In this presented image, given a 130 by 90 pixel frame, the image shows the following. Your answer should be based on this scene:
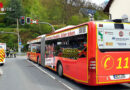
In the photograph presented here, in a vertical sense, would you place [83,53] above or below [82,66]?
above

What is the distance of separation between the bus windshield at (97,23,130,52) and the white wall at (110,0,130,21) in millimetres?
11619

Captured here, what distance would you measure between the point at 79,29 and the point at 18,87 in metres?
3.53

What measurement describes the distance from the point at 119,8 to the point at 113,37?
13.7m

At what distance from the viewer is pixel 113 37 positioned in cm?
645

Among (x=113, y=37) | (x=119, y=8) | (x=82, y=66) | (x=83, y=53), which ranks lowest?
(x=82, y=66)

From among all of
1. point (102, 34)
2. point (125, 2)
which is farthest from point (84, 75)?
point (125, 2)

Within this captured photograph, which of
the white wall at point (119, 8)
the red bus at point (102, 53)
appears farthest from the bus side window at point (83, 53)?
the white wall at point (119, 8)

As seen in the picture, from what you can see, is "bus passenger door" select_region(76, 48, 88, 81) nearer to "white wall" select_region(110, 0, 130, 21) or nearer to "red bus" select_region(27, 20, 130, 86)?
"red bus" select_region(27, 20, 130, 86)

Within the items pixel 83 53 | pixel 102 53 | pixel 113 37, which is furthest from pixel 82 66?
pixel 113 37

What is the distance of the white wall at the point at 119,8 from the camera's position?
17.6 meters

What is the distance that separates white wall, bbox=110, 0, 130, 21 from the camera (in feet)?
57.7

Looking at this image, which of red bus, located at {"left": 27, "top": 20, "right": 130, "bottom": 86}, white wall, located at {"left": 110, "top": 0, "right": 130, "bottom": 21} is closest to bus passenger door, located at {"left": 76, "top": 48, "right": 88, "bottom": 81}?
red bus, located at {"left": 27, "top": 20, "right": 130, "bottom": 86}

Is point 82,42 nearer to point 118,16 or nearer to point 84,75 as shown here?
point 84,75

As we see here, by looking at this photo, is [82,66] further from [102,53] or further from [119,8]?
[119,8]
